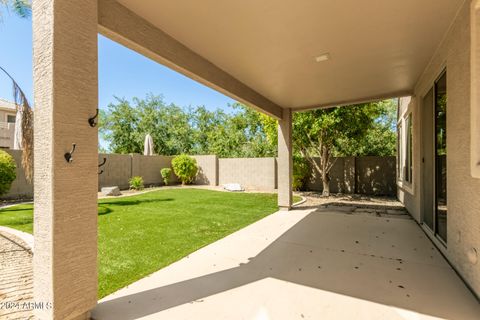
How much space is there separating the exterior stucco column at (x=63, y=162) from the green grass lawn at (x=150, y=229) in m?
0.65

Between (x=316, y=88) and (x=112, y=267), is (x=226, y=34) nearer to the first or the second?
(x=316, y=88)

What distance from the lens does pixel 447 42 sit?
321 centimetres

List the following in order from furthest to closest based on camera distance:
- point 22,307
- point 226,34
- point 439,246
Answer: point 439,246, point 226,34, point 22,307

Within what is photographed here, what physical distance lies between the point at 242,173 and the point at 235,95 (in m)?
8.83

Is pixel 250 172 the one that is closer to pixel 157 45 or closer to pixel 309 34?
pixel 309 34

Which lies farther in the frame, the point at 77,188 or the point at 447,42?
the point at 447,42

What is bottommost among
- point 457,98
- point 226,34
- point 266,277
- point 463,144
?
point 266,277

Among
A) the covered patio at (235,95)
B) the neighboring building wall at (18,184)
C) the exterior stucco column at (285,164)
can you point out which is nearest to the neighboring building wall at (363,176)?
the exterior stucco column at (285,164)

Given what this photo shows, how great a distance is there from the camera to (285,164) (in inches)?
278

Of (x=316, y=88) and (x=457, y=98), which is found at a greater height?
(x=316, y=88)

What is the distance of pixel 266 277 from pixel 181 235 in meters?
2.11

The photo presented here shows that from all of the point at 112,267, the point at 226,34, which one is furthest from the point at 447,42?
the point at 112,267

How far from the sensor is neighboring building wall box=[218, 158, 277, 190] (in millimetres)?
12445

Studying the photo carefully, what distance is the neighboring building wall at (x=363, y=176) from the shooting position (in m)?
9.88
